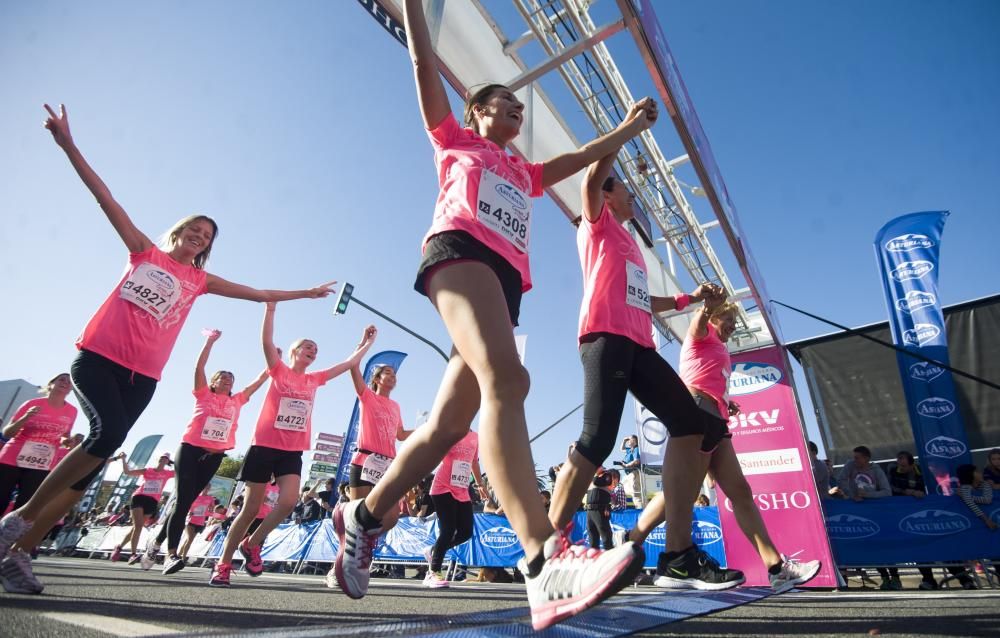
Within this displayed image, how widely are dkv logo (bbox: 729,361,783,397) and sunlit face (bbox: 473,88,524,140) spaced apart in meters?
4.86

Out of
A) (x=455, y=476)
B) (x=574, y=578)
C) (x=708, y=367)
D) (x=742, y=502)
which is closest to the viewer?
(x=574, y=578)

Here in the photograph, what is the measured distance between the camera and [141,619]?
170 centimetres

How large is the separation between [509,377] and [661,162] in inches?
263

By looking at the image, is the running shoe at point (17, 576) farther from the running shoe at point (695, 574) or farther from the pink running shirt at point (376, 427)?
the running shoe at point (695, 574)

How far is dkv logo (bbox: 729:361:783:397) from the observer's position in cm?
598

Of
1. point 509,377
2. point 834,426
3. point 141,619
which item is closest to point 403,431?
point 141,619

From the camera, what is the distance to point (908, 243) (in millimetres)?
8062

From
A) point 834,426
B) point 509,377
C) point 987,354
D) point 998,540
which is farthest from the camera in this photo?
point 834,426

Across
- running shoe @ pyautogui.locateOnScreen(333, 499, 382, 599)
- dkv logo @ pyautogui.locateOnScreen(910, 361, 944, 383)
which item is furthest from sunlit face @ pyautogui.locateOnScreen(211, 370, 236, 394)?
dkv logo @ pyautogui.locateOnScreen(910, 361, 944, 383)

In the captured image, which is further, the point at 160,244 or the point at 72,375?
the point at 160,244

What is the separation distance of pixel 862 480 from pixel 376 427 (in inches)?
249

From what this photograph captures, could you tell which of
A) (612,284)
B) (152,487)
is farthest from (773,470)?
(152,487)

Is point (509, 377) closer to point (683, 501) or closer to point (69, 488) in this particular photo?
point (683, 501)

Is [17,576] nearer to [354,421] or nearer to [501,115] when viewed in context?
[501,115]
